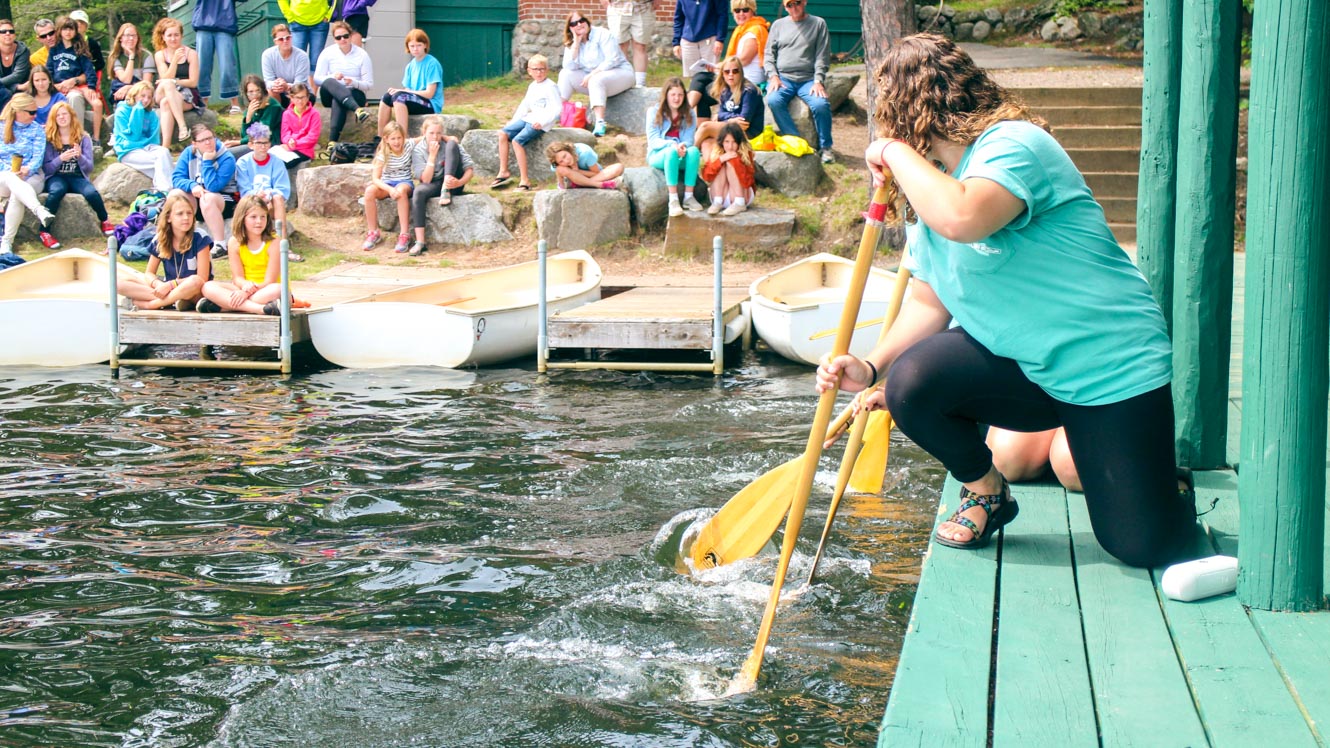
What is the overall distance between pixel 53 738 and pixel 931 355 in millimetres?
2557

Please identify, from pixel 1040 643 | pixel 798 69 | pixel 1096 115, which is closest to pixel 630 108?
pixel 798 69

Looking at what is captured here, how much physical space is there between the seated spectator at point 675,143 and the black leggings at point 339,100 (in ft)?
12.6

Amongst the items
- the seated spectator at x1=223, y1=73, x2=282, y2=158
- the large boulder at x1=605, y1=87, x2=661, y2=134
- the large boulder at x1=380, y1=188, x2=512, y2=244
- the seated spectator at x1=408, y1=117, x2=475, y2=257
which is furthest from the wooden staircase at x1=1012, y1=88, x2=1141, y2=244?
the seated spectator at x1=223, y1=73, x2=282, y2=158

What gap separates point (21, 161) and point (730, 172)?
279 inches

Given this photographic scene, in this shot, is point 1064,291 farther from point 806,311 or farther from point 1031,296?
point 806,311

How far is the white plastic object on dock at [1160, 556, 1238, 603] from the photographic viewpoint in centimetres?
294

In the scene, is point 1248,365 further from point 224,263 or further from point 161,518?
point 224,263

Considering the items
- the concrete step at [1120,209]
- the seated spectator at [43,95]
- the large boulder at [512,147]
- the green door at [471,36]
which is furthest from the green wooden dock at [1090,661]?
the green door at [471,36]

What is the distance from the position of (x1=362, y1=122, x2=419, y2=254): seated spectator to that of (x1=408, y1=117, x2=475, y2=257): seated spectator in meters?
0.11

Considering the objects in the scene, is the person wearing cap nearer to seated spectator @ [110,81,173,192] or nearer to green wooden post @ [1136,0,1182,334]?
seated spectator @ [110,81,173,192]

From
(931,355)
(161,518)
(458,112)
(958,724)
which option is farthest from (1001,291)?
(458,112)

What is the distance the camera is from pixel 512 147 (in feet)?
48.1

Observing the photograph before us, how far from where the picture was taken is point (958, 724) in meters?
2.40

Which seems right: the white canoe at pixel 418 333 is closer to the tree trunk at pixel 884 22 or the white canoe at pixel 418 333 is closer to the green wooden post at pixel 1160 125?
the tree trunk at pixel 884 22
